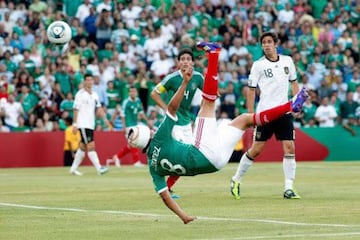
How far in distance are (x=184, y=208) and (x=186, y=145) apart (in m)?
3.21

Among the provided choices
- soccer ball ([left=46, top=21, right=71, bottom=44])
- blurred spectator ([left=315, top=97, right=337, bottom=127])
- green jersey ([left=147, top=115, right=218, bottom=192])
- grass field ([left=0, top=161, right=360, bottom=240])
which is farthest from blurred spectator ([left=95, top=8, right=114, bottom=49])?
green jersey ([left=147, top=115, right=218, bottom=192])

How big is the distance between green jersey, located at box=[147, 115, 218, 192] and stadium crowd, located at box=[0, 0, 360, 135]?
2001 cm

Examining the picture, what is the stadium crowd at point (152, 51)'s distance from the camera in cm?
3431

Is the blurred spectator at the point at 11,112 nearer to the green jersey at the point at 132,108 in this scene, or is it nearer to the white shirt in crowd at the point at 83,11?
the green jersey at the point at 132,108

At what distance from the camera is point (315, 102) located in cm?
3844

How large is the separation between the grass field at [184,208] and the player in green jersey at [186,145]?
0.73m

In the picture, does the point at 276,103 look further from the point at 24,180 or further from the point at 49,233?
the point at 24,180

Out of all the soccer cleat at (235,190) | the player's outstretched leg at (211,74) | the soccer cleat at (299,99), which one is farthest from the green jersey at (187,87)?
the player's outstretched leg at (211,74)

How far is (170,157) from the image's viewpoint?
522 inches

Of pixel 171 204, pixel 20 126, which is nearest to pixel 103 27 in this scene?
pixel 20 126

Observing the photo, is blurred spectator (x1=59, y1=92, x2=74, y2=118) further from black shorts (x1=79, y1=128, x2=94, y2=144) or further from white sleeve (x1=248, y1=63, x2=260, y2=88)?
white sleeve (x1=248, y1=63, x2=260, y2=88)

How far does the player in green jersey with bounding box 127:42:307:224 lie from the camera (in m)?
13.1

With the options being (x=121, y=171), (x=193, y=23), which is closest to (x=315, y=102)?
(x=193, y=23)

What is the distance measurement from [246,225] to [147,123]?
21.1 m
